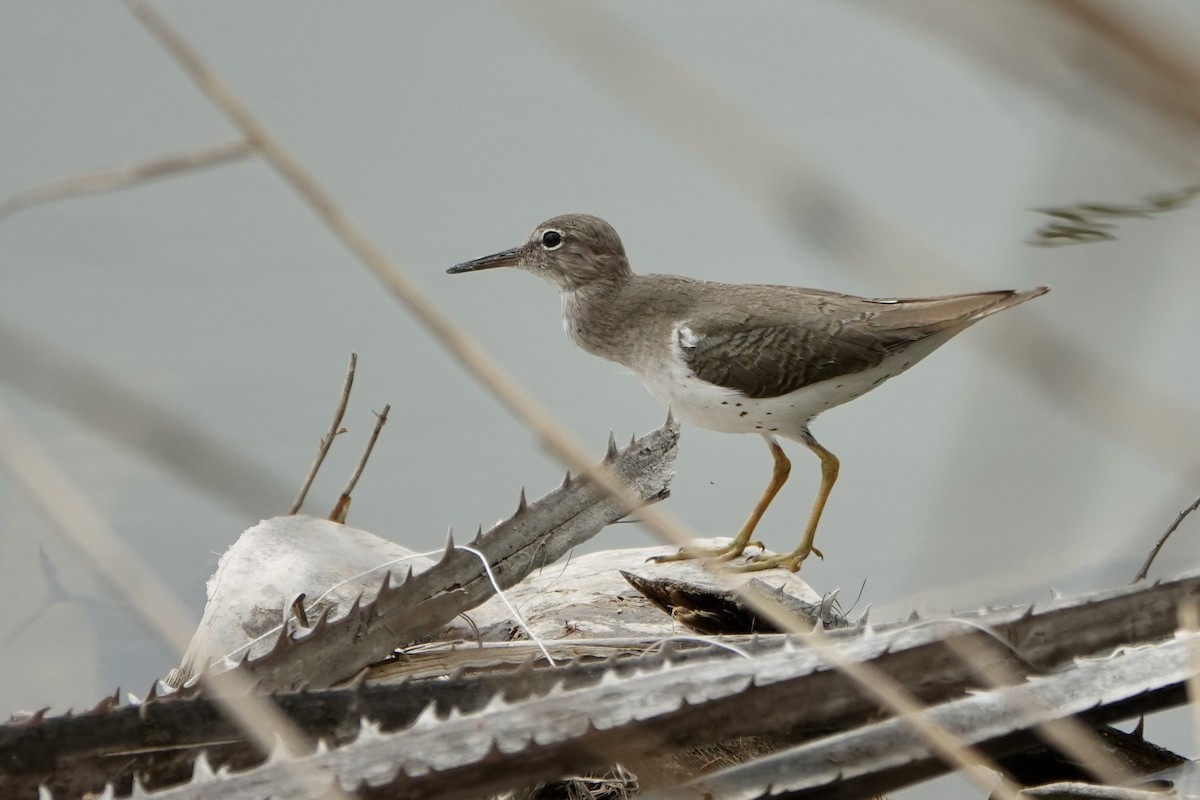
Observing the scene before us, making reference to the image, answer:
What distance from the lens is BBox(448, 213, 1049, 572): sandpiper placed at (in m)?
2.87

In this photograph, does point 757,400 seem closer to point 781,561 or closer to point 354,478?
point 781,561

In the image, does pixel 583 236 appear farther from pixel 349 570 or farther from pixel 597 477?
pixel 597 477

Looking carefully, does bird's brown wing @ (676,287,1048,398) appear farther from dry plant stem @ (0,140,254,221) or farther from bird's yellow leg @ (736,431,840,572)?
dry plant stem @ (0,140,254,221)

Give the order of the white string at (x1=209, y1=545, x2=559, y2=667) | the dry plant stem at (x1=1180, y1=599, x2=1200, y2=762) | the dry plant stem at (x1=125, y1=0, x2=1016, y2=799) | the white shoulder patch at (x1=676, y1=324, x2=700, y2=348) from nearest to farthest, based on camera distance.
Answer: the dry plant stem at (x1=125, y1=0, x2=1016, y2=799), the dry plant stem at (x1=1180, y1=599, x2=1200, y2=762), the white string at (x1=209, y1=545, x2=559, y2=667), the white shoulder patch at (x1=676, y1=324, x2=700, y2=348)

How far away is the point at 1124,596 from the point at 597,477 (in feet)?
3.70

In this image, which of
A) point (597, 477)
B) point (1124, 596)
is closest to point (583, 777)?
point (1124, 596)

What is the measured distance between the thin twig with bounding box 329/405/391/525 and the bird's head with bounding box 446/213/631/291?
0.78m

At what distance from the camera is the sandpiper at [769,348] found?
9.41 feet

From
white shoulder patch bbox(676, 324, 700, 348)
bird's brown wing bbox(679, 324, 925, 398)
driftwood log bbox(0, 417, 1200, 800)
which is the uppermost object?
white shoulder patch bbox(676, 324, 700, 348)

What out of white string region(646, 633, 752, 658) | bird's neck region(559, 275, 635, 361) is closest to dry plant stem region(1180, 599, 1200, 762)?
white string region(646, 633, 752, 658)

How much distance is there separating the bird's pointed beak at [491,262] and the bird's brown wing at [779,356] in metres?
0.58

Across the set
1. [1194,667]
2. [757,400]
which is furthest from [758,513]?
[1194,667]

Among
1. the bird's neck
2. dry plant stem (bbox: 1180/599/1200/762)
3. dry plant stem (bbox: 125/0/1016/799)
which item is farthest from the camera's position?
the bird's neck

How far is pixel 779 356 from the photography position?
289 cm
